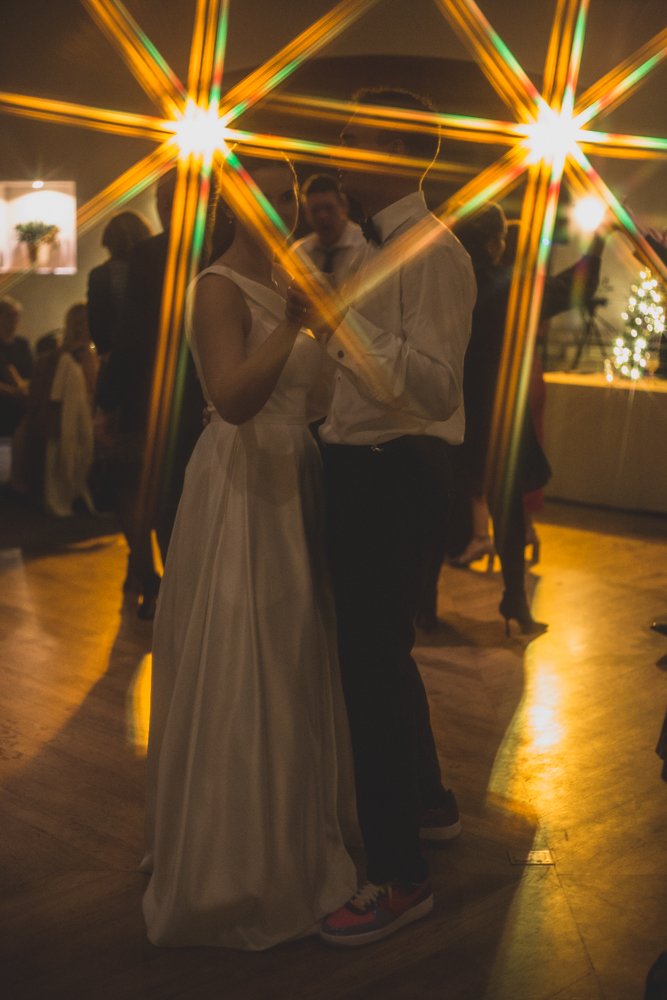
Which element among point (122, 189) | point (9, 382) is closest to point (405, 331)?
point (9, 382)

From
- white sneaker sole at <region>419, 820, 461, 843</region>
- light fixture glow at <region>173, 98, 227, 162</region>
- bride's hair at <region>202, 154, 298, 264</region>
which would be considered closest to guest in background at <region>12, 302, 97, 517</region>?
light fixture glow at <region>173, 98, 227, 162</region>

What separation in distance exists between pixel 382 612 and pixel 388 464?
22cm

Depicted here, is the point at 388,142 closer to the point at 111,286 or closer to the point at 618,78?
the point at 111,286

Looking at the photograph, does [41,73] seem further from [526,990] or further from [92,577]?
[526,990]

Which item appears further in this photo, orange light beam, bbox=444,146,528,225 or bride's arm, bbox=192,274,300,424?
orange light beam, bbox=444,146,528,225

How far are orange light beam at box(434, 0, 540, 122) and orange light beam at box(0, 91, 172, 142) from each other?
1466 millimetres

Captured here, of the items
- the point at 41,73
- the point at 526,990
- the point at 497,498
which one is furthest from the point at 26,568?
the point at 526,990

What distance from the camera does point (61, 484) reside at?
518cm

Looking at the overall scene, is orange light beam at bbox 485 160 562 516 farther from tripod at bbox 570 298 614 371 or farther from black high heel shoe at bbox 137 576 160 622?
black high heel shoe at bbox 137 576 160 622

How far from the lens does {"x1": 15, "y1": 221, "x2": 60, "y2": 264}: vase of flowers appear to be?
20.5 ft

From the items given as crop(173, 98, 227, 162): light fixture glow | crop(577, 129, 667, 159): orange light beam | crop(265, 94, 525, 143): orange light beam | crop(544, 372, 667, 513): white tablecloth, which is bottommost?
crop(544, 372, 667, 513): white tablecloth

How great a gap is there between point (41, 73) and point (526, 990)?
4781mm

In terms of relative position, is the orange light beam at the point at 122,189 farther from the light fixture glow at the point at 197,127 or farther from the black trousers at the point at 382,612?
the black trousers at the point at 382,612

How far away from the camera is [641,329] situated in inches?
240
